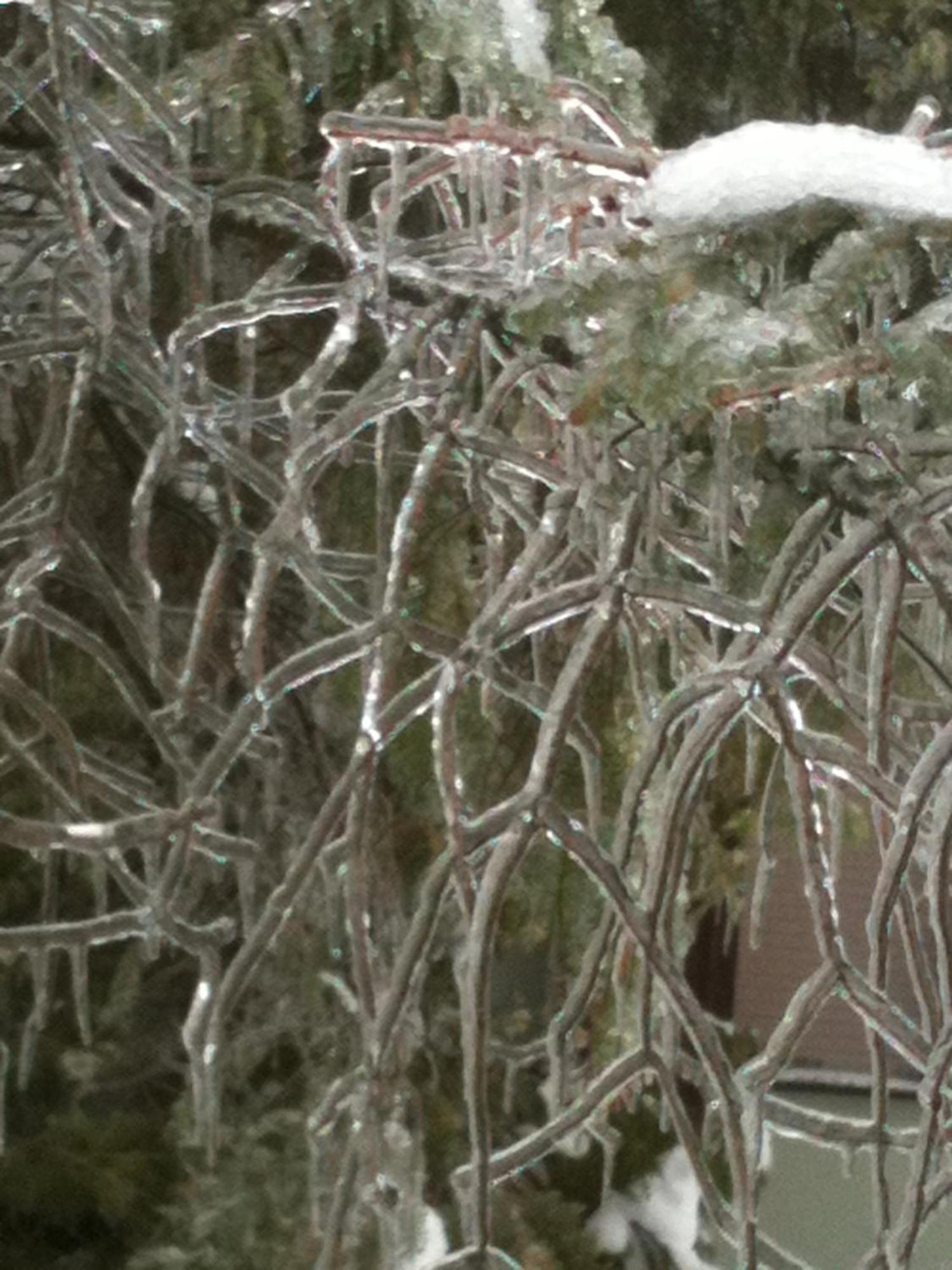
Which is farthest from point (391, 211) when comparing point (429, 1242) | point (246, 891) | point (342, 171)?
point (429, 1242)

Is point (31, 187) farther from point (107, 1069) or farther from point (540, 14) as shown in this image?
point (107, 1069)

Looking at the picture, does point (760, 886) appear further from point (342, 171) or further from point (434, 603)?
point (434, 603)

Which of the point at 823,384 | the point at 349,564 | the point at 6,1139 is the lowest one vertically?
the point at 6,1139

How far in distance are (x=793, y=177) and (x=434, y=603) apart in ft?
2.62

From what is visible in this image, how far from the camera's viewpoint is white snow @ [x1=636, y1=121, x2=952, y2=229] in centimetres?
78

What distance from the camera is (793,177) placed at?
31.8 inches

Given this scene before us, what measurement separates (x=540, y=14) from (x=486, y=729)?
0.77 m

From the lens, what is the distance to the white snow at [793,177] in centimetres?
78

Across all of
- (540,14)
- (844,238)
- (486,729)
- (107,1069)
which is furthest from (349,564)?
(107,1069)

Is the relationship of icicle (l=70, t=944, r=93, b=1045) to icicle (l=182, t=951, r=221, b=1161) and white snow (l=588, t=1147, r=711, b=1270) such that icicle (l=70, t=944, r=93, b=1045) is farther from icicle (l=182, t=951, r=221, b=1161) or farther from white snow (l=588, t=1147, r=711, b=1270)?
white snow (l=588, t=1147, r=711, b=1270)

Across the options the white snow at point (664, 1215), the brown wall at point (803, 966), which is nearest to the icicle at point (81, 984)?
the white snow at point (664, 1215)

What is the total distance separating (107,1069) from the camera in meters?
2.53

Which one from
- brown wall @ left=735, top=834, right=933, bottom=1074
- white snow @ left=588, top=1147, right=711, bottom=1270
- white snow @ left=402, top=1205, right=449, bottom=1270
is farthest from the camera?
brown wall @ left=735, top=834, right=933, bottom=1074

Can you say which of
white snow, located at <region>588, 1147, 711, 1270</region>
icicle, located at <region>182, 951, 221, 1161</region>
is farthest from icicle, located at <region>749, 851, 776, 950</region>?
white snow, located at <region>588, 1147, 711, 1270</region>
